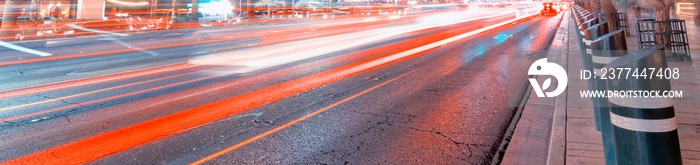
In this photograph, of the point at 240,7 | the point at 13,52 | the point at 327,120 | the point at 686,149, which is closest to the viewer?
the point at 686,149

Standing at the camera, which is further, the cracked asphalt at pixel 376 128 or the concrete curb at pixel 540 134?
the cracked asphalt at pixel 376 128

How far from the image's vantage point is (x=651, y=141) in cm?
218

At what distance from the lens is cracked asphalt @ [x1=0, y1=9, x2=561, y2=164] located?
4.26 meters

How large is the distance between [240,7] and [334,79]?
26.9 meters

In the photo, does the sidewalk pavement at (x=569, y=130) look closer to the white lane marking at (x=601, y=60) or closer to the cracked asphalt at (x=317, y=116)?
the cracked asphalt at (x=317, y=116)

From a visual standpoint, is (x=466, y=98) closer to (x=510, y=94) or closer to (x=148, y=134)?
(x=510, y=94)

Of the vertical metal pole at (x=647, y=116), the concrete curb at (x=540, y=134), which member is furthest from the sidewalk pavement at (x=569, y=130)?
the vertical metal pole at (x=647, y=116)

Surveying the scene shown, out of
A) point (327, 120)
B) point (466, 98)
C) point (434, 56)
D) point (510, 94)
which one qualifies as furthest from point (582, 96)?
point (434, 56)

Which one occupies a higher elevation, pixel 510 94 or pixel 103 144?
pixel 510 94

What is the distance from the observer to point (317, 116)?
18.8ft

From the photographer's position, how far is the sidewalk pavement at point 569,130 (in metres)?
3.84
